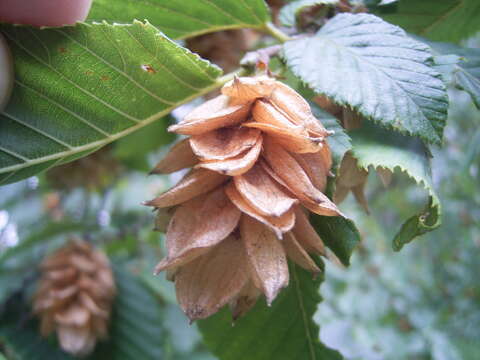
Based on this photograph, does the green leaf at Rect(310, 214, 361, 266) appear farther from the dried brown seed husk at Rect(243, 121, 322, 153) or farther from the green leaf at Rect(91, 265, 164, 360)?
the green leaf at Rect(91, 265, 164, 360)

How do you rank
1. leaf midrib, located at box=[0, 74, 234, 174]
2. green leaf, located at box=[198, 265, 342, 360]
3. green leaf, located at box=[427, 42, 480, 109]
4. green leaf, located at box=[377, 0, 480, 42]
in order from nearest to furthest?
leaf midrib, located at box=[0, 74, 234, 174] → green leaf, located at box=[427, 42, 480, 109] → green leaf, located at box=[198, 265, 342, 360] → green leaf, located at box=[377, 0, 480, 42]

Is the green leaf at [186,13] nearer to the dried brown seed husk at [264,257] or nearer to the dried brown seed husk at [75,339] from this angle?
the dried brown seed husk at [264,257]

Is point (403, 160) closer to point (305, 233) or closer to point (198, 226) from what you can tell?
point (305, 233)

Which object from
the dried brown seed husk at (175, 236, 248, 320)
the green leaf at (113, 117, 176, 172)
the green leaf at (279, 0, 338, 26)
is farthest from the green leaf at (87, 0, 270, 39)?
the green leaf at (113, 117, 176, 172)

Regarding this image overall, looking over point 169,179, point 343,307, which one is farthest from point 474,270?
point 169,179

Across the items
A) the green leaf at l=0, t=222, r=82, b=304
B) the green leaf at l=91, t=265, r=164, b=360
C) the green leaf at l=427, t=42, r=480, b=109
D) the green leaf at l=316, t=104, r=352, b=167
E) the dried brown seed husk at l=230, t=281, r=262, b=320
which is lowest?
the green leaf at l=91, t=265, r=164, b=360

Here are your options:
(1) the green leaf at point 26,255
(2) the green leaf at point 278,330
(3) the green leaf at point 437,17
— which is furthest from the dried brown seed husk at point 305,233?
(1) the green leaf at point 26,255
